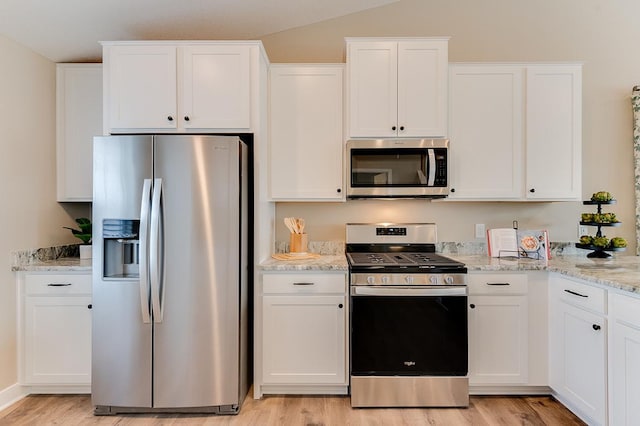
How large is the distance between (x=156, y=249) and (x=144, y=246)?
7 cm

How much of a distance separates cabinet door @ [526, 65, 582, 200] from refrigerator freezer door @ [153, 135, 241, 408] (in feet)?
7.05

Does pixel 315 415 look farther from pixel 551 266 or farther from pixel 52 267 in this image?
pixel 52 267

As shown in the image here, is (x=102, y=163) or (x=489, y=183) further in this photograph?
(x=489, y=183)

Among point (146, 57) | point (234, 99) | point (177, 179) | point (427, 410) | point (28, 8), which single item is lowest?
point (427, 410)

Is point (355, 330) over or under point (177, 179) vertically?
under

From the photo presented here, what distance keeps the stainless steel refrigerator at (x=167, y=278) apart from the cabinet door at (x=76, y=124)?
27.8 inches

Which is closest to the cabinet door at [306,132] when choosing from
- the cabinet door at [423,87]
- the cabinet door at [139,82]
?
the cabinet door at [423,87]

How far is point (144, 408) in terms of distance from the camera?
89.7 inches

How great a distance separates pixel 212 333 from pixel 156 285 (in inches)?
17.0

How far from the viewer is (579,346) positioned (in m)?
2.16

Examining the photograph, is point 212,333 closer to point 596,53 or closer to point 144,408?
point 144,408

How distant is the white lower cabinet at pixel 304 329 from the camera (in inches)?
97.5

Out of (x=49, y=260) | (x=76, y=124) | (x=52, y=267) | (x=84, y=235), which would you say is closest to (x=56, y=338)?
(x=52, y=267)

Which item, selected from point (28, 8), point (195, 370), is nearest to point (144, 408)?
point (195, 370)
